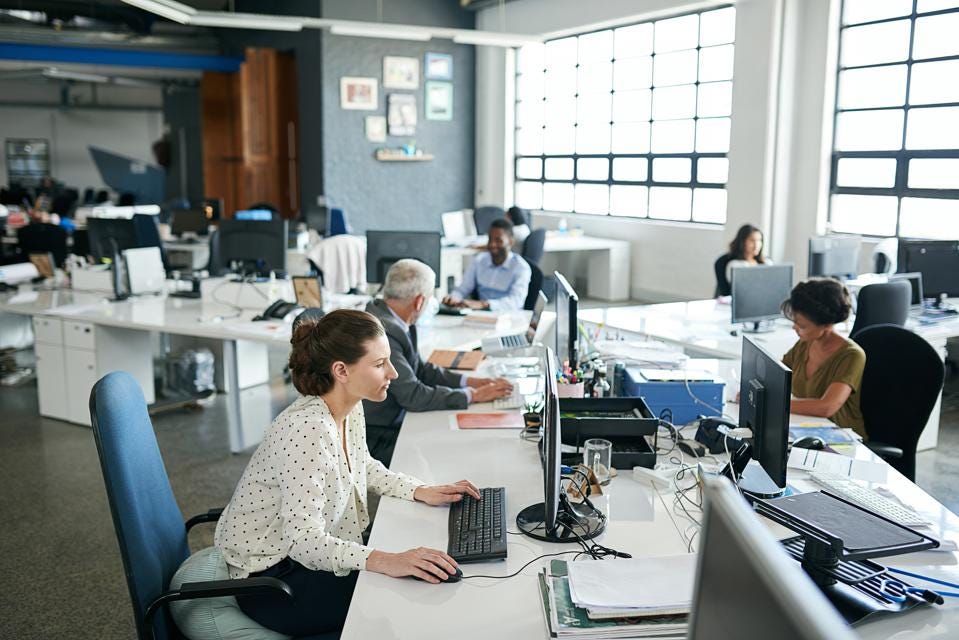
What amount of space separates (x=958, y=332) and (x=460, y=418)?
3.38 m

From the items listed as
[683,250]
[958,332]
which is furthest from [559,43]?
[958,332]

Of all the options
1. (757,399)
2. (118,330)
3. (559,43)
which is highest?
(559,43)

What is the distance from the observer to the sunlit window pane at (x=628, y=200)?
981cm

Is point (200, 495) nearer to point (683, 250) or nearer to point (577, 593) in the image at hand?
point (577, 593)

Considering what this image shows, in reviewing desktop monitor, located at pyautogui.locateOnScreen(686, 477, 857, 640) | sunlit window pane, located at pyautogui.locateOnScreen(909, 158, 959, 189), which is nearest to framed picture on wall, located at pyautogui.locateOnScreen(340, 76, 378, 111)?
sunlit window pane, located at pyautogui.locateOnScreen(909, 158, 959, 189)

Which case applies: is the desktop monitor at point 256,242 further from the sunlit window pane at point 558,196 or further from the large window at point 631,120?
the sunlit window pane at point 558,196

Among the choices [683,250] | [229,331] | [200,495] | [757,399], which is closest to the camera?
[757,399]

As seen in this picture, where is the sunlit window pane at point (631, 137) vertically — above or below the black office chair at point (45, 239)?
above

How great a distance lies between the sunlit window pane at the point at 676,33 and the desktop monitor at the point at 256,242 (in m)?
5.51

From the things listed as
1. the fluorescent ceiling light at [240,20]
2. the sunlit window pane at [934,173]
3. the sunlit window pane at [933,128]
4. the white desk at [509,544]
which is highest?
the fluorescent ceiling light at [240,20]

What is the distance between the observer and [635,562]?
178 centimetres

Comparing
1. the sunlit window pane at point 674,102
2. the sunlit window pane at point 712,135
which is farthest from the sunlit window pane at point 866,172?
the sunlit window pane at point 674,102

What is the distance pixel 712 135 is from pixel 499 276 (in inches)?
163

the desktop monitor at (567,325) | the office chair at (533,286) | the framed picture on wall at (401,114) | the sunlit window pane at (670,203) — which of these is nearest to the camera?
the desktop monitor at (567,325)
